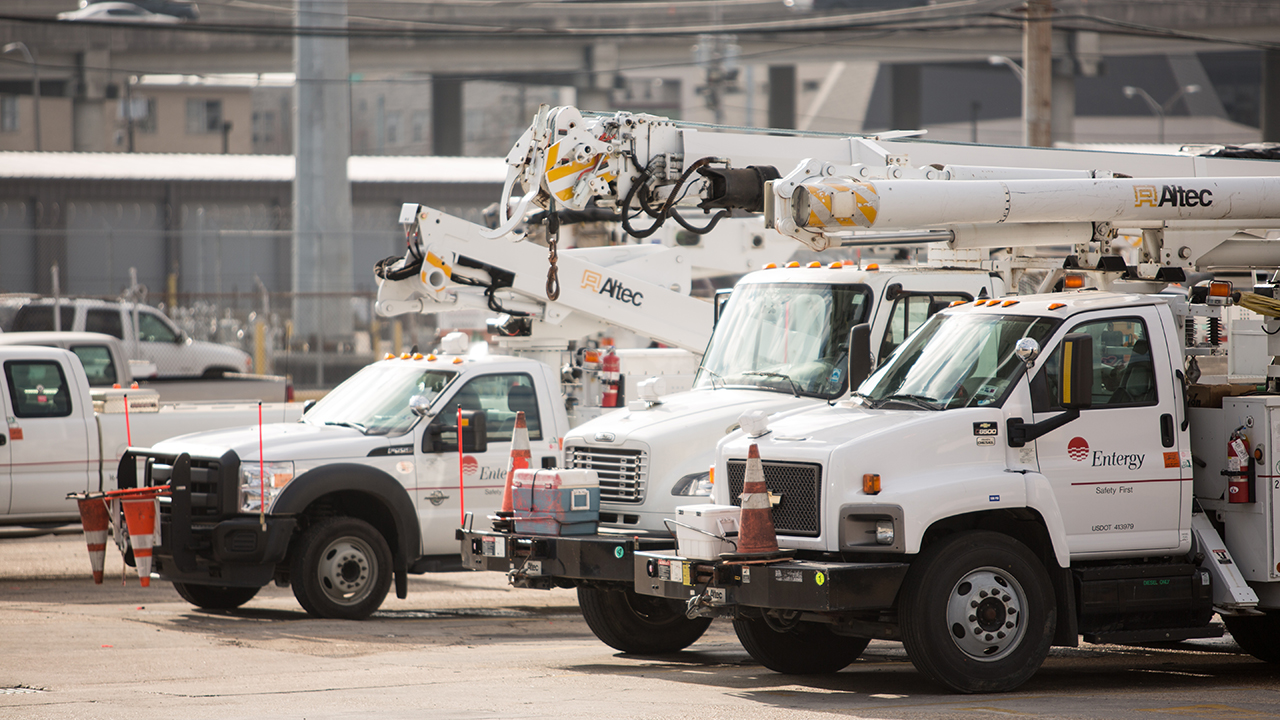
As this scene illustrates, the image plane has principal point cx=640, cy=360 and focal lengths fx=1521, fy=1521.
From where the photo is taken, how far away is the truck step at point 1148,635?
8.68 metres

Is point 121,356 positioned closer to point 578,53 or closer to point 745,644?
point 745,644

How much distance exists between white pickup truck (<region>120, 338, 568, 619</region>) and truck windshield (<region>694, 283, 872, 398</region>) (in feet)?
5.78

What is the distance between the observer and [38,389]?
566 inches

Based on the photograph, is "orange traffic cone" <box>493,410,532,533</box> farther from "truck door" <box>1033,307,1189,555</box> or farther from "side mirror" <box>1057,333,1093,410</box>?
→ "side mirror" <box>1057,333,1093,410</box>

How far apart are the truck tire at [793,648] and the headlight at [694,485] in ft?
2.90

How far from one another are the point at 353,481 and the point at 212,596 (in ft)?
5.73

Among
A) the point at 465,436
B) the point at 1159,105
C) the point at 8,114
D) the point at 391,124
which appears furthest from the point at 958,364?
the point at 391,124

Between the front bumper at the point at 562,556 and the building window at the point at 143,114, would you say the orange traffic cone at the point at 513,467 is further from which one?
the building window at the point at 143,114

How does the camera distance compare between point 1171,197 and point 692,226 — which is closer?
point 1171,197

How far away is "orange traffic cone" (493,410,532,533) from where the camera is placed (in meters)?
9.87

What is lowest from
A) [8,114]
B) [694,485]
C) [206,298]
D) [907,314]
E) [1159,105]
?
[694,485]

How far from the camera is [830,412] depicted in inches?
354

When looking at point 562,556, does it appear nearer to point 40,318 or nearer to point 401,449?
point 401,449

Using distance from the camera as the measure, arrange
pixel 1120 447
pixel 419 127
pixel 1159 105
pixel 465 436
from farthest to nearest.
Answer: pixel 419 127 → pixel 1159 105 → pixel 465 436 → pixel 1120 447
